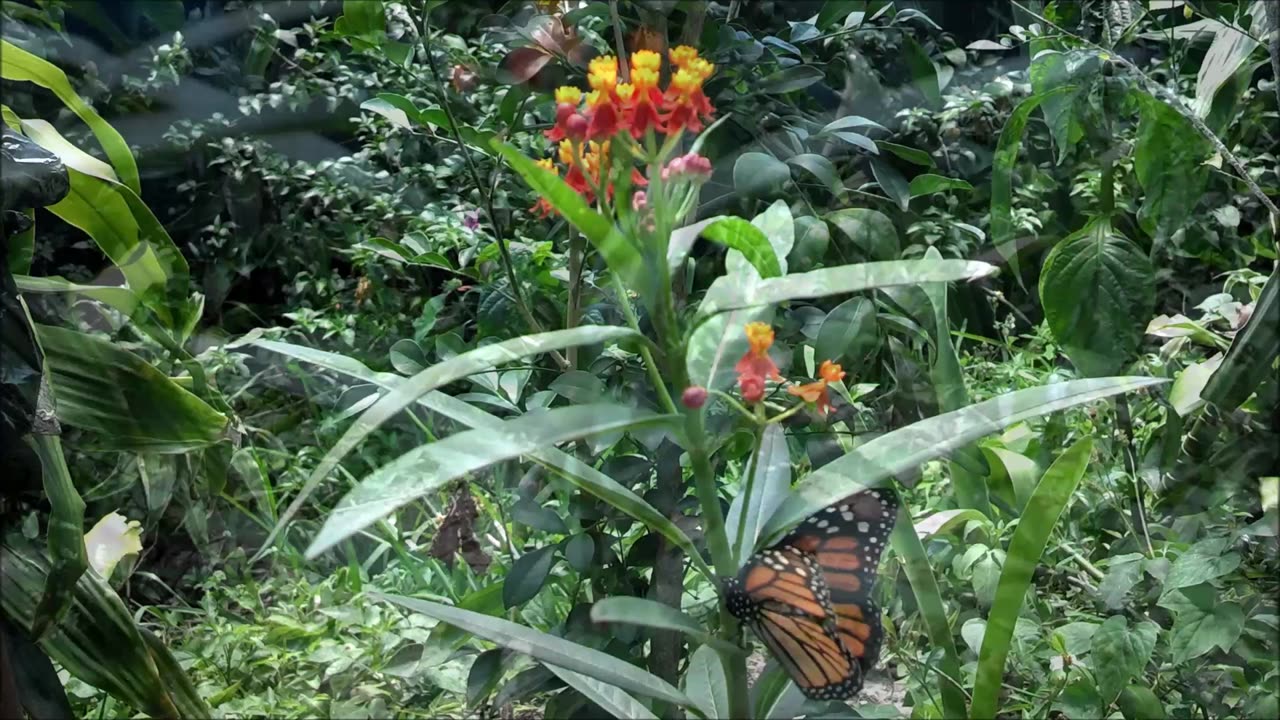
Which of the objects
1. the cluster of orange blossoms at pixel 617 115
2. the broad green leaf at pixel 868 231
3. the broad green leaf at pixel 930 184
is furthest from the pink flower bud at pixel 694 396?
the broad green leaf at pixel 930 184

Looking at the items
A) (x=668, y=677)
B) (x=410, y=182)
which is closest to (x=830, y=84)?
(x=410, y=182)

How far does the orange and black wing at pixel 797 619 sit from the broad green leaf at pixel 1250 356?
1.35 feet

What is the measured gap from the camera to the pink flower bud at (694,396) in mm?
599

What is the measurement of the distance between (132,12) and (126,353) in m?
0.31

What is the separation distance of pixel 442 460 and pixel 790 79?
477 mm

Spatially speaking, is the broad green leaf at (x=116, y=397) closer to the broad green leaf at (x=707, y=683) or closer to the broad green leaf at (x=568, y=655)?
the broad green leaf at (x=568, y=655)

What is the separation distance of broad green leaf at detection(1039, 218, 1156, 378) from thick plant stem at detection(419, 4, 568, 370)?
0.44 m

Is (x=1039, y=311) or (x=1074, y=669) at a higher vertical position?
(x=1039, y=311)

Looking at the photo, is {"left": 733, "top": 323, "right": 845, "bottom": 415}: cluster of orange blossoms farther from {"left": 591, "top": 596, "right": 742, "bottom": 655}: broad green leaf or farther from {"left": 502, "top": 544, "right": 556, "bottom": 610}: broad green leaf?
{"left": 502, "top": 544, "right": 556, "bottom": 610}: broad green leaf

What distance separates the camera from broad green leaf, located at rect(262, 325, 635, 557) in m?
Result: 0.55

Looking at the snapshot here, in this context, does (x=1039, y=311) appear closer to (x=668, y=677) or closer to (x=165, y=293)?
(x=668, y=677)

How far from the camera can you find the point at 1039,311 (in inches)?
32.4

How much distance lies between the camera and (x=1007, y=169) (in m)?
0.85

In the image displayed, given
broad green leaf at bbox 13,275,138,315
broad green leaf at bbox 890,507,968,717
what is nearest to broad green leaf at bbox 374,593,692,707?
broad green leaf at bbox 890,507,968,717
